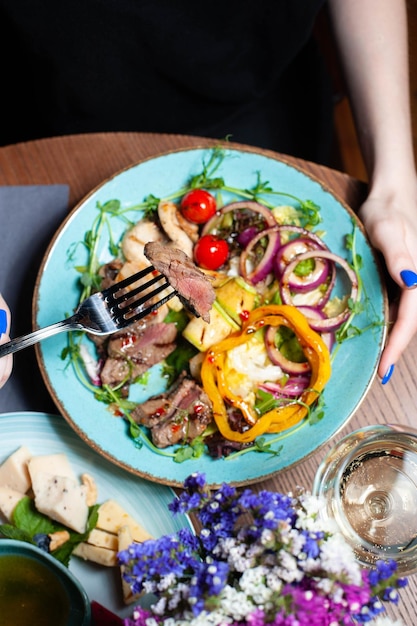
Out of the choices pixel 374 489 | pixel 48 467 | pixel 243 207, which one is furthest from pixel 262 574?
pixel 243 207

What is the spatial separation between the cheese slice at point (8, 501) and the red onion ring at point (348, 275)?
2.81ft

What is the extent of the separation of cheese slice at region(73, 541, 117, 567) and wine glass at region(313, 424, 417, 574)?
534 millimetres

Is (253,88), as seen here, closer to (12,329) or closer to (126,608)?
(12,329)

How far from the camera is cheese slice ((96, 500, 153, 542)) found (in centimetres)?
158

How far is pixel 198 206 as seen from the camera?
5.67ft

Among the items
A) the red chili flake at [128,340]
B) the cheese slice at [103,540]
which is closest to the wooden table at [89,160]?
the red chili flake at [128,340]

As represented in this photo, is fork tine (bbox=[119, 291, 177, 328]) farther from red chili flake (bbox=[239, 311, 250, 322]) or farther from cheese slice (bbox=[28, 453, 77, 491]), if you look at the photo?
cheese slice (bbox=[28, 453, 77, 491])

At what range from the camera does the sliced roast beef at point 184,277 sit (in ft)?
4.83

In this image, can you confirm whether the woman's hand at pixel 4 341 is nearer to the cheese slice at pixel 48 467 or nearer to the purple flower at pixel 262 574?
the cheese slice at pixel 48 467

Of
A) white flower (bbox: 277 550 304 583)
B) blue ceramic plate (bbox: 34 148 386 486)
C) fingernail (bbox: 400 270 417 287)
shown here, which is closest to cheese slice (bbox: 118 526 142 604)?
blue ceramic plate (bbox: 34 148 386 486)

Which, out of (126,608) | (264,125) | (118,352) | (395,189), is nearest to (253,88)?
(264,125)

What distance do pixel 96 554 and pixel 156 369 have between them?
49cm

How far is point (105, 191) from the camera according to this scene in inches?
69.4

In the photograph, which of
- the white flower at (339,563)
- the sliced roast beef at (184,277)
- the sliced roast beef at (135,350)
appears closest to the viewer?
the white flower at (339,563)
